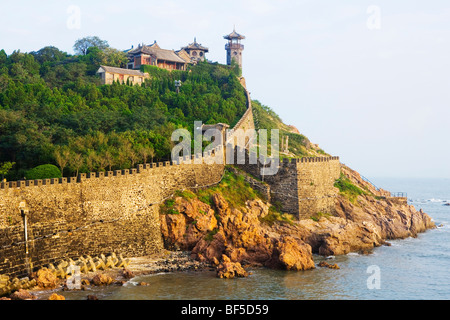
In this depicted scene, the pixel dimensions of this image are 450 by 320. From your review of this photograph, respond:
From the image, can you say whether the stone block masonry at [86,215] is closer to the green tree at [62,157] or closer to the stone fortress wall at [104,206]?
the stone fortress wall at [104,206]

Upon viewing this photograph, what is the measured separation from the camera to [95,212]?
1508 inches

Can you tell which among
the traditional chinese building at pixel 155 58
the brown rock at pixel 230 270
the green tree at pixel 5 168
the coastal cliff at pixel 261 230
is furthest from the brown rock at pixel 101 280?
the traditional chinese building at pixel 155 58

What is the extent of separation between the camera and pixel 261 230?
44.5 metres

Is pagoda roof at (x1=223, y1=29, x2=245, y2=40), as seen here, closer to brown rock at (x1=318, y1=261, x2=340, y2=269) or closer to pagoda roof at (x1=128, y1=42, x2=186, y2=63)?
pagoda roof at (x1=128, y1=42, x2=186, y2=63)

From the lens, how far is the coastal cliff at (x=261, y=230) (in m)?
41.0

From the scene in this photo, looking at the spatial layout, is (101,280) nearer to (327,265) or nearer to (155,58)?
(327,265)

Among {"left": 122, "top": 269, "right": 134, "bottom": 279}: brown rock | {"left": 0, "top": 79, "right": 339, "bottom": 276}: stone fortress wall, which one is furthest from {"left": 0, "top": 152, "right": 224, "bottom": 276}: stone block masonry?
{"left": 122, "top": 269, "right": 134, "bottom": 279}: brown rock

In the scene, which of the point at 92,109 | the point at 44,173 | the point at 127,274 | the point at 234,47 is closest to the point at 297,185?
the point at 127,274

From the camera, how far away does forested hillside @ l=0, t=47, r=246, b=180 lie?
46.5 m

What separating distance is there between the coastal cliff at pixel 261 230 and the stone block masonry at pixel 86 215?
5.88ft

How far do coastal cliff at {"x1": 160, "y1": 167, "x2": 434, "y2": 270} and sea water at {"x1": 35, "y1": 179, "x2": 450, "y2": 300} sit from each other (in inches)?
55.9

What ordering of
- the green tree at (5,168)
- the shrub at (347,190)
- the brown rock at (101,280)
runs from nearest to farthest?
the brown rock at (101,280) < the green tree at (5,168) < the shrub at (347,190)

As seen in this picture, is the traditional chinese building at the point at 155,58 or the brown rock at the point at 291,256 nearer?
the brown rock at the point at 291,256
